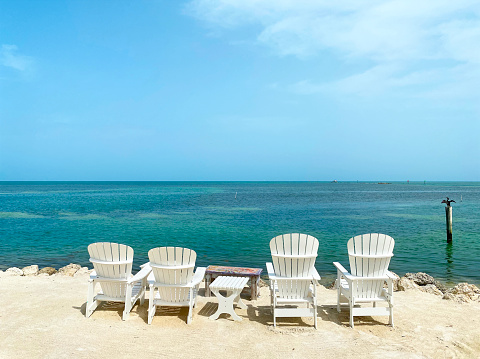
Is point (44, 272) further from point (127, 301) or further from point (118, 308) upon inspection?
point (127, 301)

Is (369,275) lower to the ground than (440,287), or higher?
higher

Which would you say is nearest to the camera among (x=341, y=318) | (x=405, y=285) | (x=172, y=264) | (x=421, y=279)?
(x=172, y=264)

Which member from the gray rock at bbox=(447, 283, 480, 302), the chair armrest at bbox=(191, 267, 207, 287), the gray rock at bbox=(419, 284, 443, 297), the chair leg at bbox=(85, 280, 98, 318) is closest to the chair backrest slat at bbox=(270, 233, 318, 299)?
the chair armrest at bbox=(191, 267, 207, 287)

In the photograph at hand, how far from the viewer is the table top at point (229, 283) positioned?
17.2 ft

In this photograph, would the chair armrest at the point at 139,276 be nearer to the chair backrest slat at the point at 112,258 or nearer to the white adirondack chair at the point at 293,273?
the chair backrest slat at the point at 112,258

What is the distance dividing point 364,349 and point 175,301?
2.69 meters

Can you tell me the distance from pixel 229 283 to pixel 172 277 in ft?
3.11

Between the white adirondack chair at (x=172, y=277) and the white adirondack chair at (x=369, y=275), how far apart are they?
7.69 feet

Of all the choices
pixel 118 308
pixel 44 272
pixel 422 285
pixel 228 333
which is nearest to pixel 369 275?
pixel 228 333

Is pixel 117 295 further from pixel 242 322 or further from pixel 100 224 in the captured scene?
pixel 100 224

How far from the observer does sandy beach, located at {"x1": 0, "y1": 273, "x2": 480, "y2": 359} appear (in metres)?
4.20

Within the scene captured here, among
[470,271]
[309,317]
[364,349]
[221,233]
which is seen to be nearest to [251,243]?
[221,233]

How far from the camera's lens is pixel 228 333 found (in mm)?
4746

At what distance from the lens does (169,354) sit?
13.6 ft
